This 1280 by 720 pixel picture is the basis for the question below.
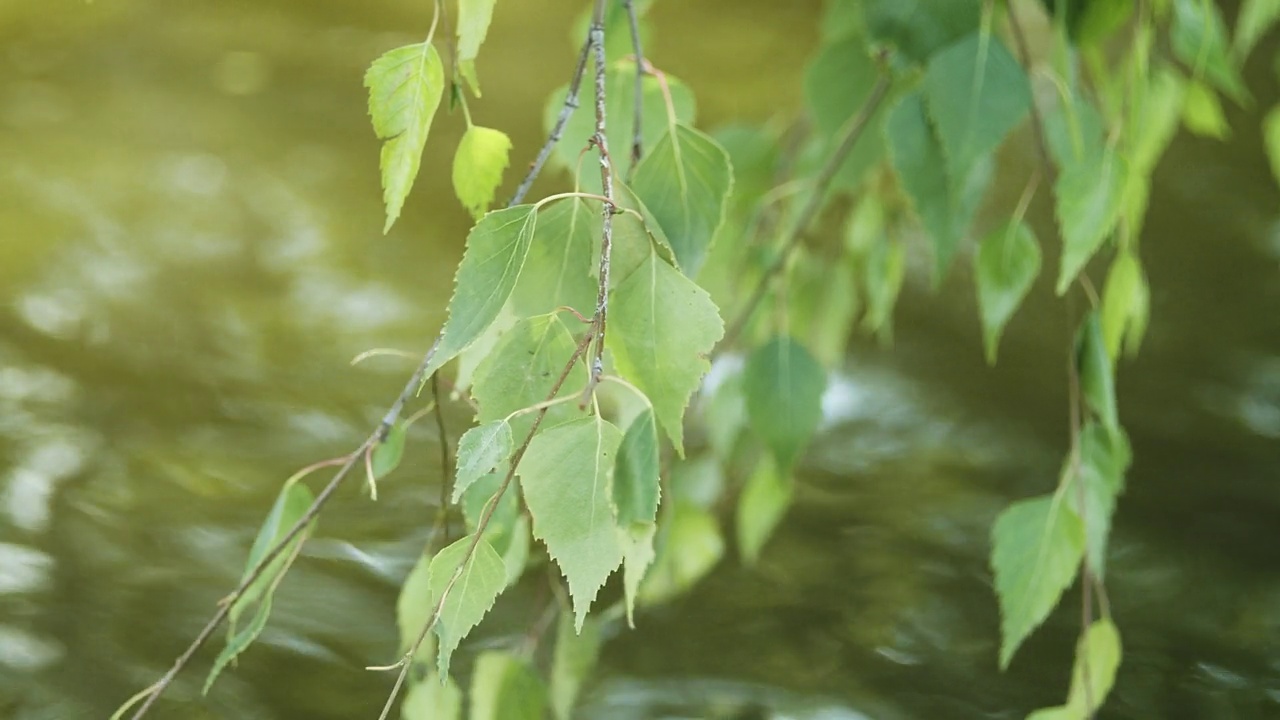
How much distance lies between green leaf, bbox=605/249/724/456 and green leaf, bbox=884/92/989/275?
24cm

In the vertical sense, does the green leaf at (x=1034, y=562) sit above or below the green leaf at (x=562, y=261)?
below

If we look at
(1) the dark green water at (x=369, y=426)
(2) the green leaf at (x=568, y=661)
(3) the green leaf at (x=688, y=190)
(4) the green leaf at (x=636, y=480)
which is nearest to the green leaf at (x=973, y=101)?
(3) the green leaf at (x=688, y=190)

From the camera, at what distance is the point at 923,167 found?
0.54 m

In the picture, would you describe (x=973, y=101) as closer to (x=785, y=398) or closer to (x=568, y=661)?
(x=785, y=398)

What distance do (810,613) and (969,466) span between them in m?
0.29

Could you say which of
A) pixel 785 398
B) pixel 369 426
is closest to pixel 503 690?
pixel 785 398

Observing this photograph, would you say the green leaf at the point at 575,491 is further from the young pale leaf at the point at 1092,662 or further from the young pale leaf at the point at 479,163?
the young pale leaf at the point at 1092,662

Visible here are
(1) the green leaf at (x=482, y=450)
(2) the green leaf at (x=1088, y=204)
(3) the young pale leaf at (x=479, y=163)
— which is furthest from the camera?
(2) the green leaf at (x=1088, y=204)

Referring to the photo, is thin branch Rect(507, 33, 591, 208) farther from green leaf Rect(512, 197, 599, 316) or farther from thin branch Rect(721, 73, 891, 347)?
thin branch Rect(721, 73, 891, 347)

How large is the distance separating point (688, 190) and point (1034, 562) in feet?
0.88

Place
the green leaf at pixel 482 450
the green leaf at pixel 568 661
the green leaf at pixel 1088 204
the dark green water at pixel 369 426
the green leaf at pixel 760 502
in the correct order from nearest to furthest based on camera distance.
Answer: the green leaf at pixel 482 450, the green leaf at pixel 1088 204, the green leaf at pixel 568 661, the green leaf at pixel 760 502, the dark green water at pixel 369 426

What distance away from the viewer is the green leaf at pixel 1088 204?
521 millimetres

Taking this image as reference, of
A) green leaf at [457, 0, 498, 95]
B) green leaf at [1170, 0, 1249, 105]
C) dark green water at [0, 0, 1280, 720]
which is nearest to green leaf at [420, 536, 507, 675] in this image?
green leaf at [457, 0, 498, 95]

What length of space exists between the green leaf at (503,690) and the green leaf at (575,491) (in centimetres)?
31
